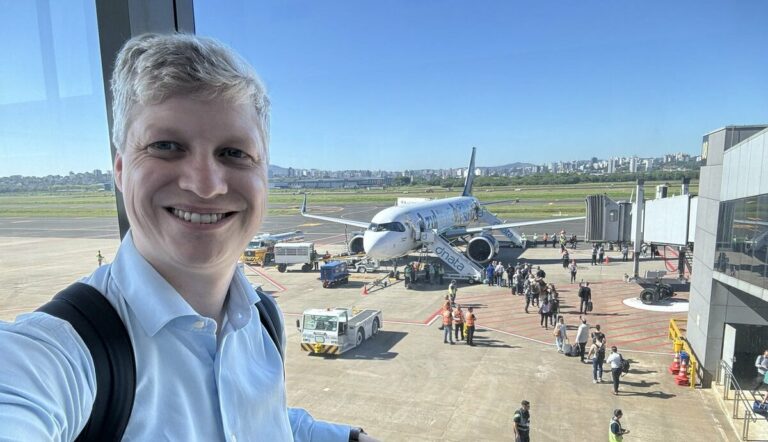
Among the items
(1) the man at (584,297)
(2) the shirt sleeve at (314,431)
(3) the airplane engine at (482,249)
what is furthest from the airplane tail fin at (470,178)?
(2) the shirt sleeve at (314,431)

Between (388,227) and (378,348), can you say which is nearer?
(378,348)

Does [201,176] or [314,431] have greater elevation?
[201,176]

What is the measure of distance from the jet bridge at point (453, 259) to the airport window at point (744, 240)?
8.60 meters

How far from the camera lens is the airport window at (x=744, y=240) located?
5.90m

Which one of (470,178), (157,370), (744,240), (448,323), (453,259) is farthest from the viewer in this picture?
(470,178)

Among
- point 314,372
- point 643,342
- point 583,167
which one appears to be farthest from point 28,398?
point 583,167

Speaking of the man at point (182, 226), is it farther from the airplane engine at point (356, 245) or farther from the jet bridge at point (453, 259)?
the airplane engine at point (356, 245)

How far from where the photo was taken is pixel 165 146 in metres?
1.02

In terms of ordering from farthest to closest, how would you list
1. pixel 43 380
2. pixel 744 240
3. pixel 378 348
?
pixel 378 348, pixel 744 240, pixel 43 380

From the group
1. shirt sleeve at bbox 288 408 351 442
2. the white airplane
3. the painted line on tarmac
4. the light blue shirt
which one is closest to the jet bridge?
the white airplane

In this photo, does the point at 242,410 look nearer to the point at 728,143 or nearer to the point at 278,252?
the point at 728,143

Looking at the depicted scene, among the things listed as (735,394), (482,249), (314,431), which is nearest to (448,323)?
(735,394)

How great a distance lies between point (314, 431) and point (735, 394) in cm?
738

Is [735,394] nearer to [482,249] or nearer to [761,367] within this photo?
[761,367]
